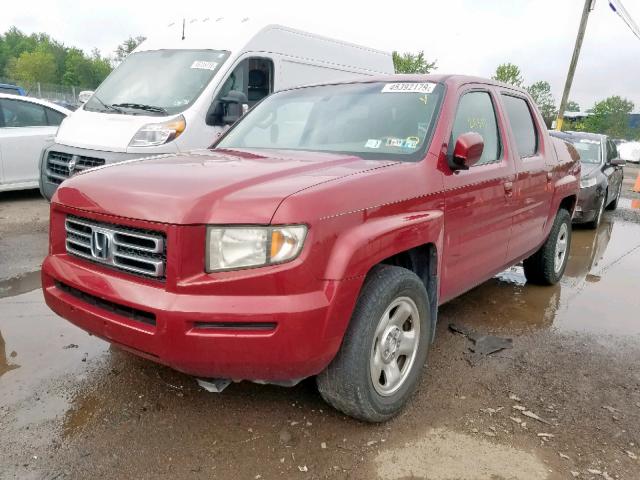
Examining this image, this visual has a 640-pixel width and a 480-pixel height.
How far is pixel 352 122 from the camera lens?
3.33 m

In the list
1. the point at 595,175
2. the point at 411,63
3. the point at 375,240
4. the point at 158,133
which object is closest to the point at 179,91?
the point at 158,133

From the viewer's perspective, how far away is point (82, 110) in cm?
673

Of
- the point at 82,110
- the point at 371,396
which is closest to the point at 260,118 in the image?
the point at 371,396

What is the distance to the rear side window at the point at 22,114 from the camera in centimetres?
775

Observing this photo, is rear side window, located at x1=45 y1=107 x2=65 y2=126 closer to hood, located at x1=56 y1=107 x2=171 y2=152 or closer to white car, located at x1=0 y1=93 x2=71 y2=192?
white car, located at x1=0 y1=93 x2=71 y2=192

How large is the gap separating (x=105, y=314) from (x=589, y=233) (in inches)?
309

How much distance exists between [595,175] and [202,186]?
25.2 ft

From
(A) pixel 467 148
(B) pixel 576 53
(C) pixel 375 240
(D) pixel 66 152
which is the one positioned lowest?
(D) pixel 66 152

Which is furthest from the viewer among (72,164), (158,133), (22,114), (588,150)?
(588,150)

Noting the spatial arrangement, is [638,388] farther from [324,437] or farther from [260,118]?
[260,118]

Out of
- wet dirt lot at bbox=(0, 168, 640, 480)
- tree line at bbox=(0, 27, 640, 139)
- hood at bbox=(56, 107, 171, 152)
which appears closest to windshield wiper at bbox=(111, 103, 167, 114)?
hood at bbox=(56, 107, 171, 152)

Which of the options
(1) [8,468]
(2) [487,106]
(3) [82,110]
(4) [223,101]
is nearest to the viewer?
(1) [8,468]

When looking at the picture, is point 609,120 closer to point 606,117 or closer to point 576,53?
point 606,117

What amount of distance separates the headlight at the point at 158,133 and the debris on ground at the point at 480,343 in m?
3.78
